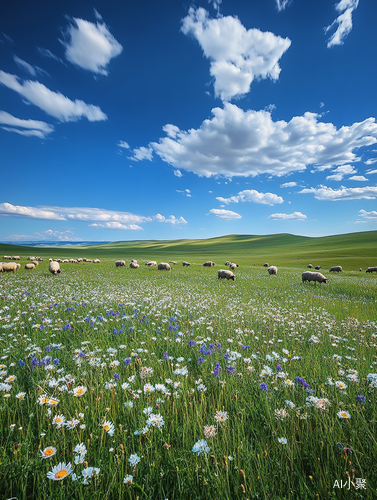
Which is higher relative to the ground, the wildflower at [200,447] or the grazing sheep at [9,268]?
the wildflower at [200,447]

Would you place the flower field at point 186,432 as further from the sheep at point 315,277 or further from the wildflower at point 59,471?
the sheep at point 315,277

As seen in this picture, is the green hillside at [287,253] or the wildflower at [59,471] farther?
the green hillside at [287,253]

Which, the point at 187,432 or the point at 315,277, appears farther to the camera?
the point at 315,277

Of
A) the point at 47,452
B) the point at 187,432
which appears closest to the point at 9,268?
the point at 47,452

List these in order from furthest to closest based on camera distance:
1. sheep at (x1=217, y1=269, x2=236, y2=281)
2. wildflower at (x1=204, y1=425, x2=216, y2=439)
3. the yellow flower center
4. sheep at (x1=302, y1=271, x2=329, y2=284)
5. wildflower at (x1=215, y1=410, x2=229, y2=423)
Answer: sheep at (x1=217, y1=269, x2=236, y2=281), sheep at (x1=302, y1=271, x2=329, y2=284), wildflower at (x1=215, y1=410, x2=229, y2=423), wildflower at (x1=204, y1=425, x2=216, y2=439), the yellow flower center

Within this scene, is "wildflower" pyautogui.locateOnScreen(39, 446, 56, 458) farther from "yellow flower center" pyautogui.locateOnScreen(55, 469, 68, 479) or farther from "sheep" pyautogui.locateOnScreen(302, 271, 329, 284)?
"sheep" pyautogui.locateOnScreen(302, 271, 329, 284)

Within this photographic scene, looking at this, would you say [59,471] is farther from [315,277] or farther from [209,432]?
[315,277]

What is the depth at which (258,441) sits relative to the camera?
7.30 feet

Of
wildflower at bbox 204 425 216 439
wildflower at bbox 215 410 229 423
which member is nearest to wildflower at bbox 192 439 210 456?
wildflower at bbox 204 425 216 439

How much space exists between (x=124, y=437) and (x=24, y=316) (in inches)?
257

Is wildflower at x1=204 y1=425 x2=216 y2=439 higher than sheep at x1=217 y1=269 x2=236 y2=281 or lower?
higher

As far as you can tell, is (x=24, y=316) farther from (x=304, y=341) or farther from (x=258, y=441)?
(x=304, y=341)

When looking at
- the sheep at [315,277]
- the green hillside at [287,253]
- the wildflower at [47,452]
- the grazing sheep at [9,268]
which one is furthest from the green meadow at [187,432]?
the green hillside at [287,253]

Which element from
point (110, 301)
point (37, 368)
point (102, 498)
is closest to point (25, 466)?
point (102, 498)
